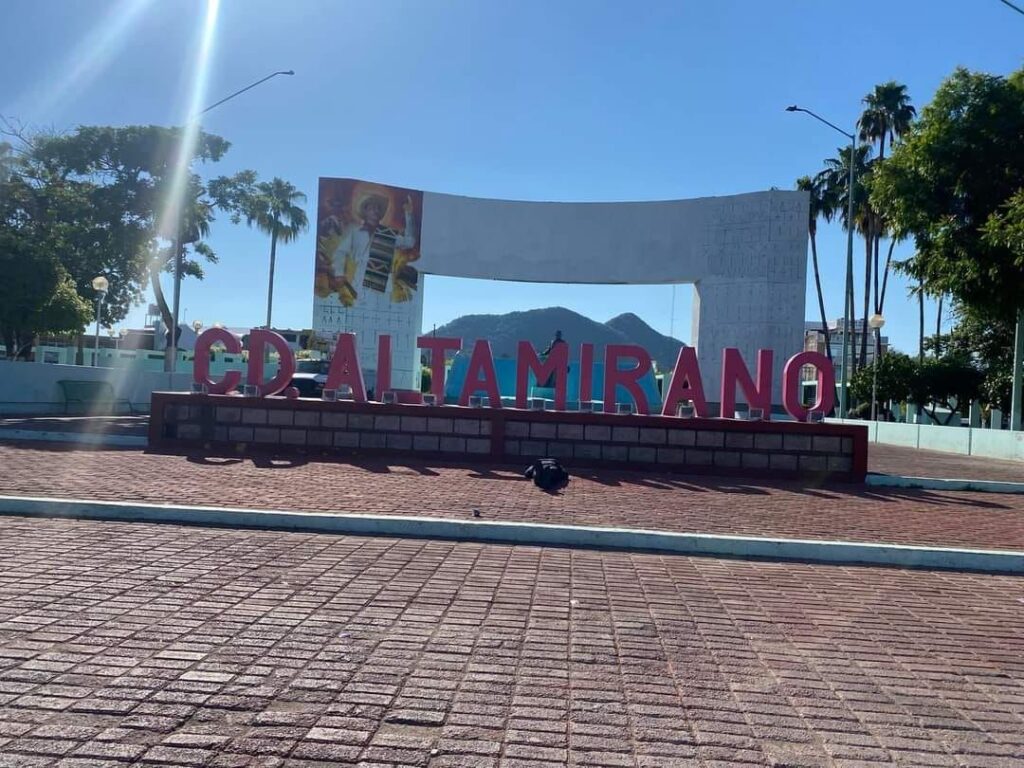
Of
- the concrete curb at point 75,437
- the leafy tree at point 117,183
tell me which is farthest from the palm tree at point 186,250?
the concrete curb at point 75,437

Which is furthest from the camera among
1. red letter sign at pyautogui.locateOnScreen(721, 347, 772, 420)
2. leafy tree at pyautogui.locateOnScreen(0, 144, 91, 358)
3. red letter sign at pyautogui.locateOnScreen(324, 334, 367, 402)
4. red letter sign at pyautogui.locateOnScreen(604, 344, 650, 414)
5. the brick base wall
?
leafy tree at pyautogui.locateOnScreen(0, 144, 91, 358)

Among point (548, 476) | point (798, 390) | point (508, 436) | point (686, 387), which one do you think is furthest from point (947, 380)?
point (548, 476)

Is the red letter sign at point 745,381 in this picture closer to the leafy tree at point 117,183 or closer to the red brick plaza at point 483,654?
the red brick plaza at point 483,654

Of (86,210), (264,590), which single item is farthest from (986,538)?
(86,210)

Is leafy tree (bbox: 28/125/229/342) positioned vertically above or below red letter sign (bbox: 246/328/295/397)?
above

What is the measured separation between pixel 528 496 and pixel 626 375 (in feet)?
17.1

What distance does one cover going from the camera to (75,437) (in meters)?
18.2

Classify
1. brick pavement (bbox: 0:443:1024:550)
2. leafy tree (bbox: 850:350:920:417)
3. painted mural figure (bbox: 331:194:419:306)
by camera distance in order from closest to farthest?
brick pavement (bbox: 0:443:1024:550) < painted mural figure (bbox: 331:194:419:306) < leafy tree (bbox: 850:350:920:417)

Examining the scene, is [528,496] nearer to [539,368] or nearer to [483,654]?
[539,368]

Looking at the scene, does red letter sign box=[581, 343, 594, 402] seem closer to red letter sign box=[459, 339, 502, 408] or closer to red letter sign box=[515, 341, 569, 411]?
red letter sign box=[515, 341, 569, 411]

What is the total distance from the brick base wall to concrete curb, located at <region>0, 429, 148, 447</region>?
770 millimetres

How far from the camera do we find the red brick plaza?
4062mm

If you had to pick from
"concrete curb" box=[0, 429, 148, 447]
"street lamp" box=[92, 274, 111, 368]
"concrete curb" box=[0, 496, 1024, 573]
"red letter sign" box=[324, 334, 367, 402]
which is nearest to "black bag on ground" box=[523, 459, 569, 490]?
"concrete curb" box=[0, 496, 1024, 573]

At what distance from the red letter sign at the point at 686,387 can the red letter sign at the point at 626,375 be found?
0.48 m
